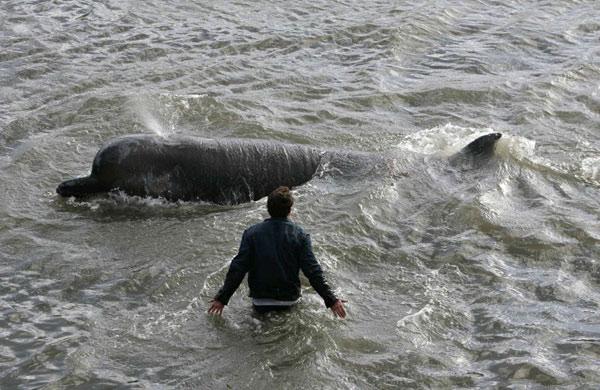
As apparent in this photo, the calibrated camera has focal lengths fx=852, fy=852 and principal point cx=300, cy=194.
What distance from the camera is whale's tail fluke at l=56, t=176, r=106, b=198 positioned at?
10.9 m

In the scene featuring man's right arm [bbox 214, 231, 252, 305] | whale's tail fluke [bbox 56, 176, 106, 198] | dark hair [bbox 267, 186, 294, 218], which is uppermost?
dark hair [bbox 267, 186, 294, 218]

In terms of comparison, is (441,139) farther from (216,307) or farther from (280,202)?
(216,307)

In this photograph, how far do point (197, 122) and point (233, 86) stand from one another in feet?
6.13

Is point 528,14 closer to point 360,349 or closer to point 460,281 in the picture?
point 460,281

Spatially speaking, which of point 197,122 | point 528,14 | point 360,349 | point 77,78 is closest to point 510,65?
point 528,14

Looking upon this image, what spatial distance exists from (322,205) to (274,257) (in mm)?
2946

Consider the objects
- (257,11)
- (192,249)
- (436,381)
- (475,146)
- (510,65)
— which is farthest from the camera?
(257,11)

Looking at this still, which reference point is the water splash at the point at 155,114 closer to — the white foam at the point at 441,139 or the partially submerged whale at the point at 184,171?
the partially submerged whale at the point at 184,171

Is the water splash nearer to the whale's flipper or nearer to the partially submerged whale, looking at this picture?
the partially submerged whale

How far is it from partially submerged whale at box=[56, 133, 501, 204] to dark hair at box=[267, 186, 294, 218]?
2904 mm

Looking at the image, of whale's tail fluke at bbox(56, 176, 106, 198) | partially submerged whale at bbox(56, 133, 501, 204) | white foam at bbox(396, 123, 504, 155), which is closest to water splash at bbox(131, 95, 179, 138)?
partially submerged whale at bbox(56, 133, 501, 204)

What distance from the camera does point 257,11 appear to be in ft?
63.5

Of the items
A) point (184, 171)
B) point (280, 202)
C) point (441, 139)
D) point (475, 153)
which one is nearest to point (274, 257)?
point (280, 202)

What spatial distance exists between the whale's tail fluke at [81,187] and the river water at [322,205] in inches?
5.9
